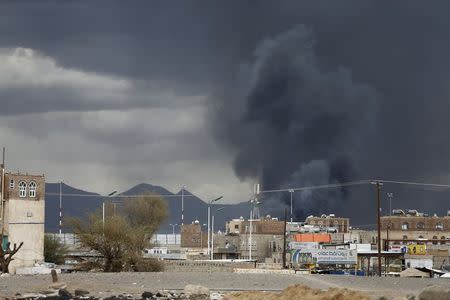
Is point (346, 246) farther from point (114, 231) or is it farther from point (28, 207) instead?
point (114, 231)

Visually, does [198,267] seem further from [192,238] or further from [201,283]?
[192,238]

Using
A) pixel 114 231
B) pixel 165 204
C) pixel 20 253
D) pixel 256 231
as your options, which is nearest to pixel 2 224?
pixel 20 253

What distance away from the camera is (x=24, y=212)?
109250mm

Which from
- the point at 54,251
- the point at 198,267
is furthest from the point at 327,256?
the point at 54,251

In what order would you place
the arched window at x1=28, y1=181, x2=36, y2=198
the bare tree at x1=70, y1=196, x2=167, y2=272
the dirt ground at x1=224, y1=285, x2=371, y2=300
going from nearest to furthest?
1. the dirt ground at x1=224, y1=285, x2=371, y2=300
2. the bare tree at x1=70, y1=196, x2=167, y2=272
3. the arched window at x1=28, y1=181, x2=36, y2=198

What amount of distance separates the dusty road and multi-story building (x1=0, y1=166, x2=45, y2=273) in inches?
1823

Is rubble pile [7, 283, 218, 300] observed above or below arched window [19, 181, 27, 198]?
below

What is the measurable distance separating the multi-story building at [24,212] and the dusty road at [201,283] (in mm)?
46298

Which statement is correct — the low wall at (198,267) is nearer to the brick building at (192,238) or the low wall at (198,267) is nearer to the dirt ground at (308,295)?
the dirt ground at (308,295)

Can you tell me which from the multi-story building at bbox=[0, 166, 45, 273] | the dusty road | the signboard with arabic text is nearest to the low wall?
the signboard with arabic text

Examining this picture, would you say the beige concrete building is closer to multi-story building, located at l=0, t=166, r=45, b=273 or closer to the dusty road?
multi-story building, located at l=0, t=166, r=45, b=273

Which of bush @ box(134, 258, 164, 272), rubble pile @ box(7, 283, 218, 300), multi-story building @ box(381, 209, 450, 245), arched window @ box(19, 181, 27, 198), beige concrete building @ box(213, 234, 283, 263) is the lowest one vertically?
rubble pile @ box(7, 283, 218, 300)

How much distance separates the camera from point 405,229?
176 meters

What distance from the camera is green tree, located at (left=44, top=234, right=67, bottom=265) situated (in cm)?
12079
